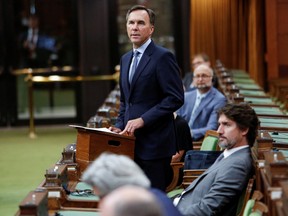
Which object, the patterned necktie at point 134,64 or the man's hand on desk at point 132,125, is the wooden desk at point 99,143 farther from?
the patterned necktie at point 134,64

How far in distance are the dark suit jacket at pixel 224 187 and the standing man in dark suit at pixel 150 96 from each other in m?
0.34

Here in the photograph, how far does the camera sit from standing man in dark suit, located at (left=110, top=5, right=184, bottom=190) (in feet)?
15.1

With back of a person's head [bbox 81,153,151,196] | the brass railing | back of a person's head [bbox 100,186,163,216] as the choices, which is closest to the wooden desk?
back of a person's head [bbox 81,153,151,196]

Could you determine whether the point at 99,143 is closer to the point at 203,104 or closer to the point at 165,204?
the point at 165,204

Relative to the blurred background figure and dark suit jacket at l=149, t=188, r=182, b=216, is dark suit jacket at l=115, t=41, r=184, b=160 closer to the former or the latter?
dark suit jacket at l=149, t=188, r=182, b=216

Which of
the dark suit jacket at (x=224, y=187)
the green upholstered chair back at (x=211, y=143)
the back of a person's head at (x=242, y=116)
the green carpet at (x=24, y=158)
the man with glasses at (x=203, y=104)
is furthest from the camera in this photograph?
the green carpet at (x=24, y=158)

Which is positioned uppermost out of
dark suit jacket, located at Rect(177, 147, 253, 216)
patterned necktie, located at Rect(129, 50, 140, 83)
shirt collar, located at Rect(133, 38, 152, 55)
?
shirt collar, located at Rect(133, 38, 152, 55)

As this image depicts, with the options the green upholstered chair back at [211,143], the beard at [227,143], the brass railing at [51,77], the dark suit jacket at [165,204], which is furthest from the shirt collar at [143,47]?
the brass railing at [51,77]

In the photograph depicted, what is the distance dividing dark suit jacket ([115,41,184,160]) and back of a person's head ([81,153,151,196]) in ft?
6.20

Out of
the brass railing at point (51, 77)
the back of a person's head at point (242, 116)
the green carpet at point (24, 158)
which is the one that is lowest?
the green carpet at point (24, 158)

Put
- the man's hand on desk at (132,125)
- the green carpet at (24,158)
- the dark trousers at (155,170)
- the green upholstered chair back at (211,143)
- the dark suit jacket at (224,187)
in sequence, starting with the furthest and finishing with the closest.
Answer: the green carpet at (24,158) < the green upholstered chair back at (211,143) < the dark trousers at (155,170) < the man's hand on desk at (132,125) < the dark suit jacket at (224,187)

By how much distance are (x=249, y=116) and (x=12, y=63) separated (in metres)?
9.61

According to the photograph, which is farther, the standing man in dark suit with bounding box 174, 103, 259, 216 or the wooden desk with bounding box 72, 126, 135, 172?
the wooden desk with bounding box 72, 126, 135, 172

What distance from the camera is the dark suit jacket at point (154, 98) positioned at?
4625 mm
